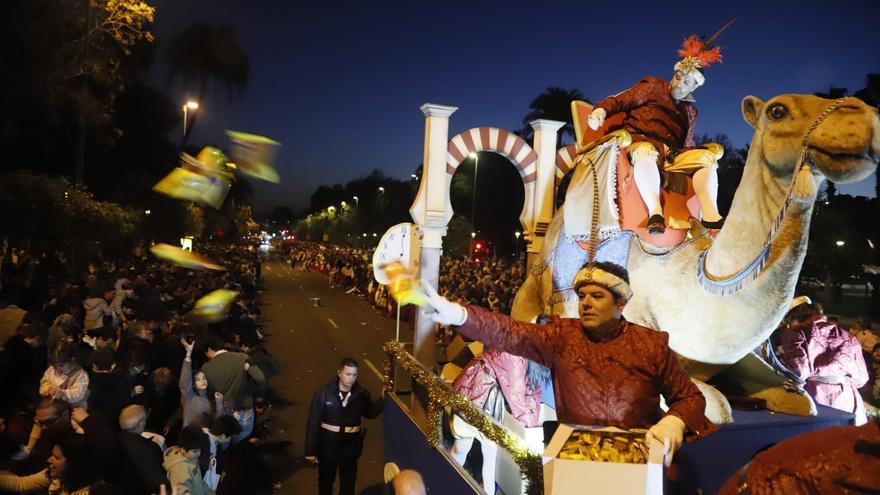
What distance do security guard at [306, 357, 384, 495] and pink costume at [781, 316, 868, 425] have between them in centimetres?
423

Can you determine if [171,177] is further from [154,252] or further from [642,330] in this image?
[642,330]

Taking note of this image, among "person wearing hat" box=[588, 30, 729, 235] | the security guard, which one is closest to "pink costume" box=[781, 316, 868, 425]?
"person wearing hat" box=[588, 30, 729, 235]

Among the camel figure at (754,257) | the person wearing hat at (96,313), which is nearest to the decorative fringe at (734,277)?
the camel figure at (754,257)

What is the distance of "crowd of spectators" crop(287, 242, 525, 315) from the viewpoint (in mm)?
15047

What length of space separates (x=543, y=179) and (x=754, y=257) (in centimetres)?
358

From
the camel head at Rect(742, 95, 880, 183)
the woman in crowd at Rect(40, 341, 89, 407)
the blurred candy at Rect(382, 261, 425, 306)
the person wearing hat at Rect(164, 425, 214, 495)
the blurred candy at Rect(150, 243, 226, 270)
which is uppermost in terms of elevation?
the camel head at Rect(742, 95, 880, 183)

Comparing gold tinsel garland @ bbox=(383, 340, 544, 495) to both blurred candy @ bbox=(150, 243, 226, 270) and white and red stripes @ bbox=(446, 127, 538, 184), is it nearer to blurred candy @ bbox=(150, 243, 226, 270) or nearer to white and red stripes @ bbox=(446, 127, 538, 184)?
white and red stripes @ bbox=(446, 127, 538, 184)

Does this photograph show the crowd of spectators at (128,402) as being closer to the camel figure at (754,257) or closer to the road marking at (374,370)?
the road marking at (374,370)

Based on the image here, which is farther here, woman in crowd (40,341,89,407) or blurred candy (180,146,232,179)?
blurred candy (180,146,232,179)

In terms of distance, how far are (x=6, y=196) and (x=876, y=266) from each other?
3196 cm

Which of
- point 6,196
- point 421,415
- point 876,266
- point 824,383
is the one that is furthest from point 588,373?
point 876,266

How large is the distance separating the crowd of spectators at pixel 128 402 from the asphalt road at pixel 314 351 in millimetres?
548

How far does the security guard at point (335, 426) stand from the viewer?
5590 mm

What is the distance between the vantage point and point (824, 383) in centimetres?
573
